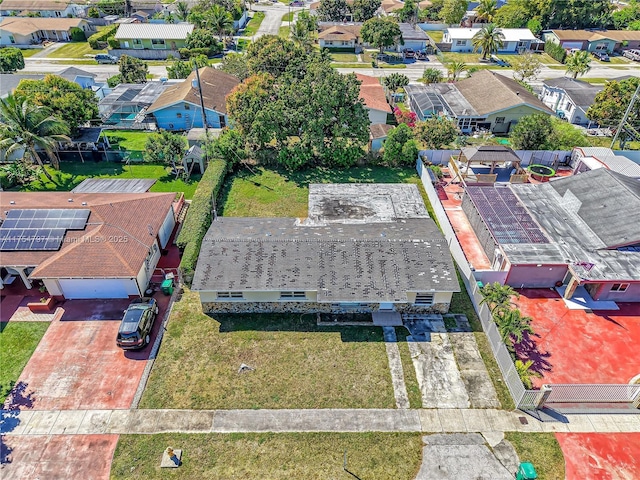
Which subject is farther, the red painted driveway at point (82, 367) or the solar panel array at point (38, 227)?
the solar panel array at point (38, 227)

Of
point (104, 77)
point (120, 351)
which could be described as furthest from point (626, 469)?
point (104, 77)

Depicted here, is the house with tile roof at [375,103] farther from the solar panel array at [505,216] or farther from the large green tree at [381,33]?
the large green tree at [381,33]

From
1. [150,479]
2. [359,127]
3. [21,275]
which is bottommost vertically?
[150,479]

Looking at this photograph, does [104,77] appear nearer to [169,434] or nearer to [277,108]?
[277,108]

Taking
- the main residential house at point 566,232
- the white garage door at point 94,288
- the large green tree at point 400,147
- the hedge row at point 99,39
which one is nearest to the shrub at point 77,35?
the hedge row at point 99,39

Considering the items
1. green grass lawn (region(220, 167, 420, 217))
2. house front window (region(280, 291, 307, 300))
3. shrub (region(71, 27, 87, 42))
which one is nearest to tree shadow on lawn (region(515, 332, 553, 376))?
house front window (region(280, 291, 307, 300))

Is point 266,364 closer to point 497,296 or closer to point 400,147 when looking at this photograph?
point 497,296

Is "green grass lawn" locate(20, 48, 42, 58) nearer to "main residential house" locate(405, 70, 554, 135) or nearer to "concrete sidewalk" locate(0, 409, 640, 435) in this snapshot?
"main residential house" locate(405, 70, 554, 135)
